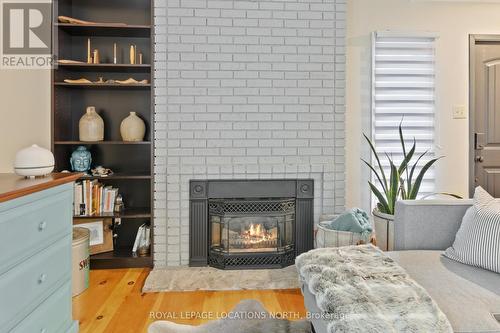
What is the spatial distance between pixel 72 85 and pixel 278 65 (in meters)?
1.74

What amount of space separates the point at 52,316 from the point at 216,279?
1.23 m

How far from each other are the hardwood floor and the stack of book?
586 mm

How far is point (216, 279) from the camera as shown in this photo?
272cm

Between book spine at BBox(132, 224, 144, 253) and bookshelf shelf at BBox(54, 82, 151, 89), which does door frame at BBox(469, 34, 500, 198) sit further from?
book spine at BBox(132, 224, 144, 253)

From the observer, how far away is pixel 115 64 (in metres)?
2.96

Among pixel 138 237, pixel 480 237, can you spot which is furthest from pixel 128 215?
pixel 480 237

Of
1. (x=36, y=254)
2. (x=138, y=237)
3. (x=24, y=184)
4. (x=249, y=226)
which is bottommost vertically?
(x=138, y=237)

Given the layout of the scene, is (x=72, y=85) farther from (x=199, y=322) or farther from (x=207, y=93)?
(x=199, y=322)

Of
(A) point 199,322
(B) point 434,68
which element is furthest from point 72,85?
(B) point 434,68

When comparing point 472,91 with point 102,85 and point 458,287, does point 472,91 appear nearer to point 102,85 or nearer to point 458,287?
point 458,287

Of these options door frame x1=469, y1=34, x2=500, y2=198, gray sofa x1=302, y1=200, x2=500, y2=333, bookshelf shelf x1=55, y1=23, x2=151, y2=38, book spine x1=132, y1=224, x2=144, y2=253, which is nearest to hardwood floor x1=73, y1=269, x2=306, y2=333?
book spine x1=132, y1=224, x2=144, y2=253

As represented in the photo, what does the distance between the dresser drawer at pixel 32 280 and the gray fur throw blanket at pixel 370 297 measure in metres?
1.18

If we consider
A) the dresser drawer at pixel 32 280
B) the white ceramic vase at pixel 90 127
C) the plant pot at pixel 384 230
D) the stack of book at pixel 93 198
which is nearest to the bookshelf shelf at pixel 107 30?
the white ceramic vase at pixel 90 127

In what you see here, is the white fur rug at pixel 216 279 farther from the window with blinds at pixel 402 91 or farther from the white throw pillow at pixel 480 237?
the window with blinds at pixel 402 91
